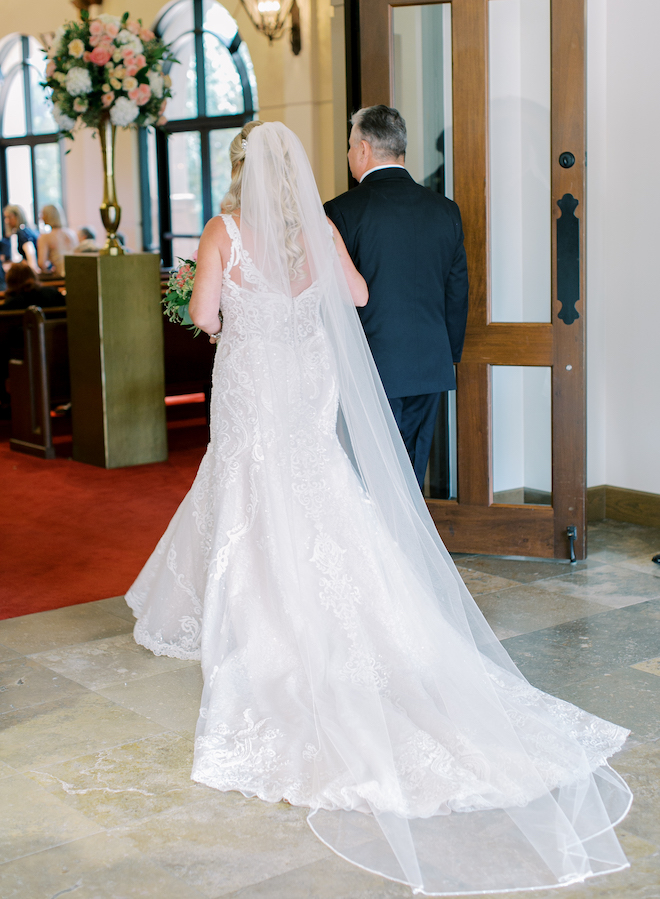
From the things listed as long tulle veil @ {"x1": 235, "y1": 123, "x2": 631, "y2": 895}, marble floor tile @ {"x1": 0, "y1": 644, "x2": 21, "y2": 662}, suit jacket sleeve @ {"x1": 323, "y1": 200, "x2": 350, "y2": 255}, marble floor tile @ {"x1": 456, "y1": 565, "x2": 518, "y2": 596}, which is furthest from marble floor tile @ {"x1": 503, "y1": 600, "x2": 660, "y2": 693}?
marble floor tile @ {"x1": 0, "y1": 644, "x2": 21, "y2": 662}

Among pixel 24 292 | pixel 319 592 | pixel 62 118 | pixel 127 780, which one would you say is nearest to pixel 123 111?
pixel 62 118

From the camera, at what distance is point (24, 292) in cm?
828

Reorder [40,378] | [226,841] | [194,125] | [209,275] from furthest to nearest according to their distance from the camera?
[194,125]
[40,378]
[209,275]
[226,841]

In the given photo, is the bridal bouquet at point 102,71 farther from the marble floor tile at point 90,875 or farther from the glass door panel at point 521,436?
the marble floor tile at point 90,875

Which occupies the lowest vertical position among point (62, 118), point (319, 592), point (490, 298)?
point (319, 592)

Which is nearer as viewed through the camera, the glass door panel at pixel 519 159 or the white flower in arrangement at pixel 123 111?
the glass door panel at pixel 519 159

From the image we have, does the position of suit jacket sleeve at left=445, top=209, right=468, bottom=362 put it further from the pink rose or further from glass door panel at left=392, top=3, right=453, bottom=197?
the pink rose

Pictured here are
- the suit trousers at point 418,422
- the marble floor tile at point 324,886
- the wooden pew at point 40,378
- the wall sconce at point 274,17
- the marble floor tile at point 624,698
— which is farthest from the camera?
the wall sconce at point 274,17

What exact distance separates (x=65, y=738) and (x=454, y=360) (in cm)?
225

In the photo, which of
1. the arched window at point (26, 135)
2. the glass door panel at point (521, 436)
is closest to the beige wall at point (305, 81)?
the glass door panel at point (521, 436)

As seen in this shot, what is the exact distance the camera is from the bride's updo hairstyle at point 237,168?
323 centimetres

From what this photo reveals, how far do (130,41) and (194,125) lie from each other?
5.94 metres

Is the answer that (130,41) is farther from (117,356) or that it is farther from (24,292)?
(24,292)

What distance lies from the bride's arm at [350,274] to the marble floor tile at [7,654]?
5.63 ft
